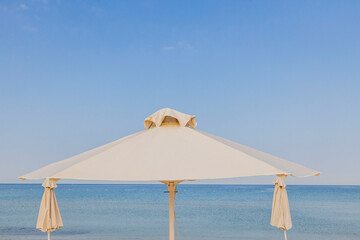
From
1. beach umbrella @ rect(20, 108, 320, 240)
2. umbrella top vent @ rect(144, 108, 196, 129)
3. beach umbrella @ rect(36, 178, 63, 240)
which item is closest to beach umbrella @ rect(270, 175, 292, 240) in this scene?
beach umbrella @ rect(20, 108, 320, 240)

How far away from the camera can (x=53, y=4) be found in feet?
66.9

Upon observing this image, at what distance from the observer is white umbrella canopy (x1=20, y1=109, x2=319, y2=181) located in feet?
9.25

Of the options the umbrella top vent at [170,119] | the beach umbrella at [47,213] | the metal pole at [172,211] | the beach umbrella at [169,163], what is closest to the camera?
the beach umbrella at [169,163]

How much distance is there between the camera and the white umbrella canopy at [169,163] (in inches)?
111

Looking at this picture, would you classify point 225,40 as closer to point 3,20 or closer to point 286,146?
point 286,146

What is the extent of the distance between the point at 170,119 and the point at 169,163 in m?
0.83

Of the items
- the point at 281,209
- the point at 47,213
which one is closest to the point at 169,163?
the point at 281,209

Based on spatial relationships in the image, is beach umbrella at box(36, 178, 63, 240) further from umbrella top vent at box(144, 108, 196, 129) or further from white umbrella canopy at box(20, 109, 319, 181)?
umbrella top vent at box(144, 108, 196, 129)

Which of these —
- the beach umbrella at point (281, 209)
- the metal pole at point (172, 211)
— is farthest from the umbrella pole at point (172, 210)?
the beach umbrella at point (281, 209)

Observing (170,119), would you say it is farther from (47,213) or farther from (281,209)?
(47,213)

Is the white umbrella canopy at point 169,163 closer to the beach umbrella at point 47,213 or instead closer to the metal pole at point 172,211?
the beach umbrella at point 47,213

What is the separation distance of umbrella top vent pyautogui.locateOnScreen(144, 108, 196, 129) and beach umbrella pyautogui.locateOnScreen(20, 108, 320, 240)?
0.21m

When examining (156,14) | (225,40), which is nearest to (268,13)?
(225,40)

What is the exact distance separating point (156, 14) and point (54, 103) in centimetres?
793
